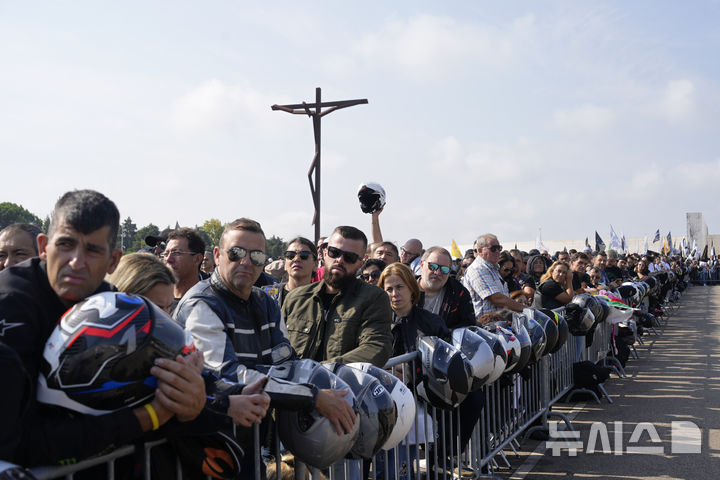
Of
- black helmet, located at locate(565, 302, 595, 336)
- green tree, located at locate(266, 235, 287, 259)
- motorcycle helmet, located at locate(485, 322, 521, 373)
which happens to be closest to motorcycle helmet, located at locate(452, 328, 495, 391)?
motorcycle helmet, located at locate(485, 322, 521, 373)

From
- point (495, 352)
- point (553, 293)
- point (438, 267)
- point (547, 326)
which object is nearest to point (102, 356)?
point (495, 352)

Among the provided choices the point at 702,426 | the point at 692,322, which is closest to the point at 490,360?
the point at 702,426

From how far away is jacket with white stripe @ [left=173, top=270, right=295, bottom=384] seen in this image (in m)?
2.91

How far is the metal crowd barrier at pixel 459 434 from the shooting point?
10.1 feet

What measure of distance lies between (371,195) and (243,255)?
12.7 ft

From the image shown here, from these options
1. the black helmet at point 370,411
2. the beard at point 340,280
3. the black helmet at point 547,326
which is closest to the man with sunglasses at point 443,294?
the black helmet at point 547,326

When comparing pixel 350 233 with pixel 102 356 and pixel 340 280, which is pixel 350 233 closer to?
pixel 340 280

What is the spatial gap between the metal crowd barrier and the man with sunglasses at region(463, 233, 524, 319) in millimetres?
835

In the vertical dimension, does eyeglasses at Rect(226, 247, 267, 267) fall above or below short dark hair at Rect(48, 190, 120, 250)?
below

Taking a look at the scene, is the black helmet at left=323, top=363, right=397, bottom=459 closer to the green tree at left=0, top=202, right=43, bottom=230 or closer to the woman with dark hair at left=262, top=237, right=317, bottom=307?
the woman with dark hair at left=262, top=237, right=317, bottom=307

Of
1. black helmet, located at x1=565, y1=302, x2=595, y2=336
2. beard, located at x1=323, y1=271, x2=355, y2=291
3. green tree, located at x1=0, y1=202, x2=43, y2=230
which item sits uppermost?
green tree, located at x1=0, y1=202, x2=43, y2=230

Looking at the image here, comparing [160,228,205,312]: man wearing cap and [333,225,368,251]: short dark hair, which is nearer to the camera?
[333,225,368,251]: short dark hair

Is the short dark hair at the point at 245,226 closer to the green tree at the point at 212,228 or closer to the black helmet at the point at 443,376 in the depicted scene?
the black helmet at the point at 443,376

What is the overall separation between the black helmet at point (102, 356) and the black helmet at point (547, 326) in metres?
4.71
